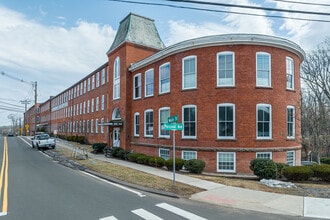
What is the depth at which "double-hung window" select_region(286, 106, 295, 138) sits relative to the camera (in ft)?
57.5

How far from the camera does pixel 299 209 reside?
7.30 metres

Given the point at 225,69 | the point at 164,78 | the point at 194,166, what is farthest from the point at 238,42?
the point at 194,166

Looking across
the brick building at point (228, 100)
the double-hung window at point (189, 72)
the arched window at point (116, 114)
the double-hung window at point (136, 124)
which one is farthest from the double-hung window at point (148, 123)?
the arched window at point (116, 114)

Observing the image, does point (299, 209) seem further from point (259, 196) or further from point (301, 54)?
point (301, 54)

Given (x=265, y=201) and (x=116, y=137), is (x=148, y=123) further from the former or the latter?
(x=265, y=201)

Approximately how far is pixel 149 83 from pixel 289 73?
11.0m

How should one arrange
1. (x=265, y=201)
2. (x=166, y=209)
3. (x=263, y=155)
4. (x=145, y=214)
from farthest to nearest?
(x=263, y=155) < (x=265, y=201) < (x=166, y=209) < (x=145, y=214)

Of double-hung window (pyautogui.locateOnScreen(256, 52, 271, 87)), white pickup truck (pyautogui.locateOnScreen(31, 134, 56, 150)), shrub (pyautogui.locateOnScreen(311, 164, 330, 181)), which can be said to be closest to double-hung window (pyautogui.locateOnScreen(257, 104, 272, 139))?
double-hung window (pyautogui.locateOnScreen(256, 52, 271, 87))

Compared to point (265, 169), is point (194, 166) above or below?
below

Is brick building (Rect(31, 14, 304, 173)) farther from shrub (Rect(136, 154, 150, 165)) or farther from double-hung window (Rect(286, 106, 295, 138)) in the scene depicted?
shrub (Rect(136, 154, 150, 165))

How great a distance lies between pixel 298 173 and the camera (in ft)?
41.8

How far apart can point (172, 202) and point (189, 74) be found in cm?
1158

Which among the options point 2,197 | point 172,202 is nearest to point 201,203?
point 172,202

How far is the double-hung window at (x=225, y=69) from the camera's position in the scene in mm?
16641
